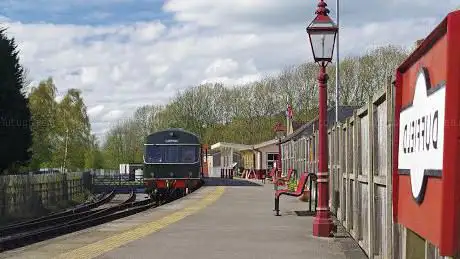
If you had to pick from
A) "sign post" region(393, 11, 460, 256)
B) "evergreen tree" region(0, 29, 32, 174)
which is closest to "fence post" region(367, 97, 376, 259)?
"sign post" region(393, 11, 460, 256)

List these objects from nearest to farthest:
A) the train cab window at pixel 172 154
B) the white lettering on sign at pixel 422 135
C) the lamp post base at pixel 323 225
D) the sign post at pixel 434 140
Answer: the sign post at pixel 434 140 → the white lettering on sign at pixel 422 135 → the lamp post base at pixel 323 225 → the train cab window at pixel 172 154

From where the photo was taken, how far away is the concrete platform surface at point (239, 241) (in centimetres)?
941

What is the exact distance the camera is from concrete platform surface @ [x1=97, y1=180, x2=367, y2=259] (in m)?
9.41

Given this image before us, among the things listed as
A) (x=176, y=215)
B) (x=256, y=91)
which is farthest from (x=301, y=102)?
(x=176, y=215)

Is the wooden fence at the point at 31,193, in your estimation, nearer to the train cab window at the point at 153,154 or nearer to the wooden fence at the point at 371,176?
the train cab window at the point at 153,154

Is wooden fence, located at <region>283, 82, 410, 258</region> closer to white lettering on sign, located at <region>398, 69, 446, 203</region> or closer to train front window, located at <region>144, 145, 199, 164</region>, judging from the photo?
white lettering on sign, located at <region>398, 69, 446, 203</region>

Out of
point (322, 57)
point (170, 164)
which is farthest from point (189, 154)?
point (322, 57)

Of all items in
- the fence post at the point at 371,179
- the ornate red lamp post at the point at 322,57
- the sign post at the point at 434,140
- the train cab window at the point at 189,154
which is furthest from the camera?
the train cab window at the point at 189,154

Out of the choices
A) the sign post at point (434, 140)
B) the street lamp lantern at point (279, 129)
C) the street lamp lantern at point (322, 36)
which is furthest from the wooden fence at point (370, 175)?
the street lamp lantern at point (279, 129)

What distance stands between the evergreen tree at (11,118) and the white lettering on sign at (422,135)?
29.6 metres

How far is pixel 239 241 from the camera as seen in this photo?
10953 mm

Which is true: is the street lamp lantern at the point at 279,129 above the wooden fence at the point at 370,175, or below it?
above

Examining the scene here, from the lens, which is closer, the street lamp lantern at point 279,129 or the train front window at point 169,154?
the train front window at point 169,154

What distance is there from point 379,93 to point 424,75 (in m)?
2.94
